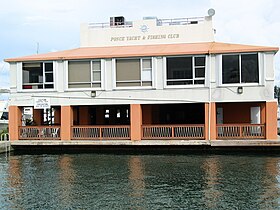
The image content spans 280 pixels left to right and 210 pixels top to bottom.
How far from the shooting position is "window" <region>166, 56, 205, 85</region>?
26141 millimetres

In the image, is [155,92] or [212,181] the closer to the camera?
[212,181]

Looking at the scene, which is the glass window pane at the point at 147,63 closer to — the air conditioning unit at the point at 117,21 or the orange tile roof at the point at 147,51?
the orange tile roof at the point at 147,51

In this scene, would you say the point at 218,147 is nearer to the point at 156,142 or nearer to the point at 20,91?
the point at 156,142

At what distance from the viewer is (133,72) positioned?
26844 millimetres

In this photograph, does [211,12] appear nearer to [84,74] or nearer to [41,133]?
[84,74]

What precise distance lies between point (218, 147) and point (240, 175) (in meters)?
7.49

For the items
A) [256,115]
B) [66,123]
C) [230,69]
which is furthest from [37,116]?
[256,115]

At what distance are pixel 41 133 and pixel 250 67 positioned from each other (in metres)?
13.3

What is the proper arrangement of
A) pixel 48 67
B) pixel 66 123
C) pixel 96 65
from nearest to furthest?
pixel 66 123, pixel 96 65, pixel 48 67

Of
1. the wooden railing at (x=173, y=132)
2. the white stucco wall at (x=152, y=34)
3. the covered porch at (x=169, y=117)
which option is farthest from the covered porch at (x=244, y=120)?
the white stucco wall at (x=152, y=34)

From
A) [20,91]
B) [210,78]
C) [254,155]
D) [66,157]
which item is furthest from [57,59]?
[254,155]

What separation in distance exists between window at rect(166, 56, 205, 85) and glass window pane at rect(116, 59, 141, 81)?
189cm

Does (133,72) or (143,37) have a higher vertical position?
(143,37)

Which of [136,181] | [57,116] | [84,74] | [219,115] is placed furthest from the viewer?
[57,116]
